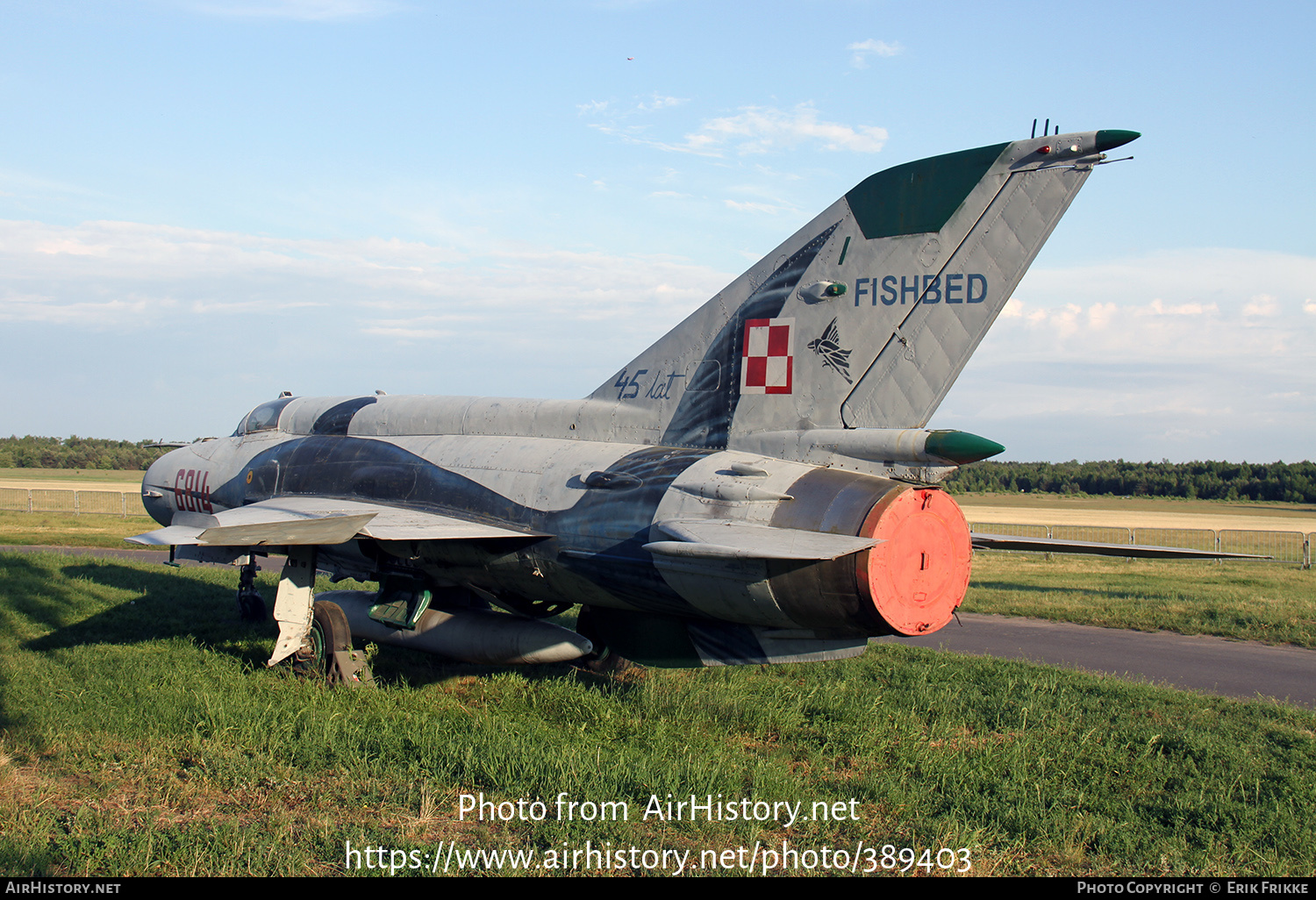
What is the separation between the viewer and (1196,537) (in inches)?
1364

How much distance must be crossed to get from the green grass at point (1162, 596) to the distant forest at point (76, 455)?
68721 mm

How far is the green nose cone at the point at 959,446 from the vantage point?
634 centimetres

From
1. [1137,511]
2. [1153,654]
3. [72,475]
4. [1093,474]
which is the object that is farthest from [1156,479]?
[72,475]

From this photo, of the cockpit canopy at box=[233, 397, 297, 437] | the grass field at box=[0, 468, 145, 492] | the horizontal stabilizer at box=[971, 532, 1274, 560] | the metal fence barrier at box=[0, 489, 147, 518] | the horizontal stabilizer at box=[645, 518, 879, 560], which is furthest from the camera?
the grass field at box=[0, 468, 145, 492]

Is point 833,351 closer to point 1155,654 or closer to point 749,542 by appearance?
point 749,542

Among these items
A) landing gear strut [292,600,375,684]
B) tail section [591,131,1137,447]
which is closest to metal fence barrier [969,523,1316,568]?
tail section [591,131,1137,447]

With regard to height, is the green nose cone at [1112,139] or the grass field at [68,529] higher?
the green nose cone at [1112,139]

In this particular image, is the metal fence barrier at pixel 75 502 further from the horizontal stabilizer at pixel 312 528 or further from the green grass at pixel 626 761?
the horizontal stabilizer at pixel 312 528

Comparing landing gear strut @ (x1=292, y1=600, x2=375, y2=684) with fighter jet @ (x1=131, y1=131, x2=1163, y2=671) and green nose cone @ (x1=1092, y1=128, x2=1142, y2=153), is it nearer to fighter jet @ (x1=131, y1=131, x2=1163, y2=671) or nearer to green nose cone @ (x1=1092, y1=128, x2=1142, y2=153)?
fighter jet @ (x1=131, y1=131, x2=1163, y2=671)

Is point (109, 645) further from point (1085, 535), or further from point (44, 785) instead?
point (1085, 535)

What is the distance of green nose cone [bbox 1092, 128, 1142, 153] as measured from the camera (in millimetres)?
6531

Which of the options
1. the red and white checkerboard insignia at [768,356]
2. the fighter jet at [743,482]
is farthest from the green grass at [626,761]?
the red and white checkerboard insignia at [768,356]

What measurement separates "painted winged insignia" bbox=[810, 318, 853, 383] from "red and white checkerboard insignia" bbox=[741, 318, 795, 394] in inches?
9.9

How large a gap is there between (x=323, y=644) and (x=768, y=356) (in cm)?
549
